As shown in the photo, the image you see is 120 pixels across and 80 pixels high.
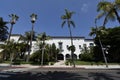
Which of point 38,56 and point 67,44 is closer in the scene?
point 38,56

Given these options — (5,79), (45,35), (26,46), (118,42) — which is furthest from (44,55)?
(5,79)

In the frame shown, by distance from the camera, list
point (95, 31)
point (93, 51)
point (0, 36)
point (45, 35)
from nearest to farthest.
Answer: point (95, 31) → point (45, 35) → point (93, 51) → point (0, 36)

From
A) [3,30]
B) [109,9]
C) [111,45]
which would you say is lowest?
[111,45]

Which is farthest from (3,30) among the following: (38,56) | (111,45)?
(111,45)

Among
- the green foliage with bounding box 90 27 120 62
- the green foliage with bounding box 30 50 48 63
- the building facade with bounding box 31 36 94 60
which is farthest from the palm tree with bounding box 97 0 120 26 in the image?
the building facade with bounding box 31 36 94 60

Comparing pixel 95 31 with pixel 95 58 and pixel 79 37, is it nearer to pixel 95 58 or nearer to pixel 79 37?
pixel 95 58

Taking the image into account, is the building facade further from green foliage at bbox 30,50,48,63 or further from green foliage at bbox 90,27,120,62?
green foliage at bbox 30,50,48,63

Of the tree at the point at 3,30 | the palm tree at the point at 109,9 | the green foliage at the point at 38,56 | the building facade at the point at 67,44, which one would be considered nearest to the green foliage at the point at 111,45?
the building facade at the point at 67,44

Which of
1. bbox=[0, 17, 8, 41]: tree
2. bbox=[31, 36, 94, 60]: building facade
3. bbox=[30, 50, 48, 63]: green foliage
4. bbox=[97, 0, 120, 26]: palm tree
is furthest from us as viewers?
bbox=[31, 36, 94, 60]: building facade

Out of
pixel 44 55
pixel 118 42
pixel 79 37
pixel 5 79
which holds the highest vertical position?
pixel 79 37

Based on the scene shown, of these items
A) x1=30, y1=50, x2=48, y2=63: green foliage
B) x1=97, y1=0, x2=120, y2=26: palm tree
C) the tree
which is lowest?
x1=30, y1=50, x2=48, y2=63: green foliage

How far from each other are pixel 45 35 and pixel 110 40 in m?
19.8

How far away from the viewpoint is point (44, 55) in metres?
46.2

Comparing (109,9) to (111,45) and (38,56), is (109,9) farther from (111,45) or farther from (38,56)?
(111,45)
